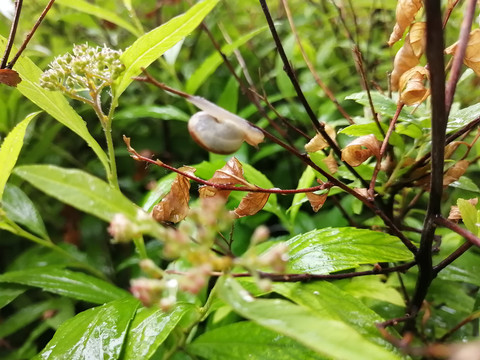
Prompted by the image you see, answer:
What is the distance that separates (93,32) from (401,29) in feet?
3.47

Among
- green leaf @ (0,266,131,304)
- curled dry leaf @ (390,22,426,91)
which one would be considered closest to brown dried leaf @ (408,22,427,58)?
curled dry leaf @ (390,22,426,91)

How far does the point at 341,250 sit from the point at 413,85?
7.4 inches

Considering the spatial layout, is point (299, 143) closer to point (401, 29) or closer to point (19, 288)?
point (401, 29)

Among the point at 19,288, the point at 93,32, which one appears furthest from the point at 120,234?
the point at 93,32

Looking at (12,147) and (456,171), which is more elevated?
(12,147)

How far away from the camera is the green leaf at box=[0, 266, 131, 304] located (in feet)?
1.86

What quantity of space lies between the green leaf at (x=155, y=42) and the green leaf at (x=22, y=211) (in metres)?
0.33

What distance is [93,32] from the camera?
4.14 ft

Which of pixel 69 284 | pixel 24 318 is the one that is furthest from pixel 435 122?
pixel 24 318

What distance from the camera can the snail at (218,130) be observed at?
1.09 ft

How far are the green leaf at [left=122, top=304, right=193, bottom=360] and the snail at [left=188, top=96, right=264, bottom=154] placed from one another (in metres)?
0.19

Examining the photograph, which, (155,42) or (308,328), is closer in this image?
(308,328)

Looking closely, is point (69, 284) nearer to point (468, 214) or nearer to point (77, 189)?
point (77, 189)

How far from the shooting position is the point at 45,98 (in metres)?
0.46
